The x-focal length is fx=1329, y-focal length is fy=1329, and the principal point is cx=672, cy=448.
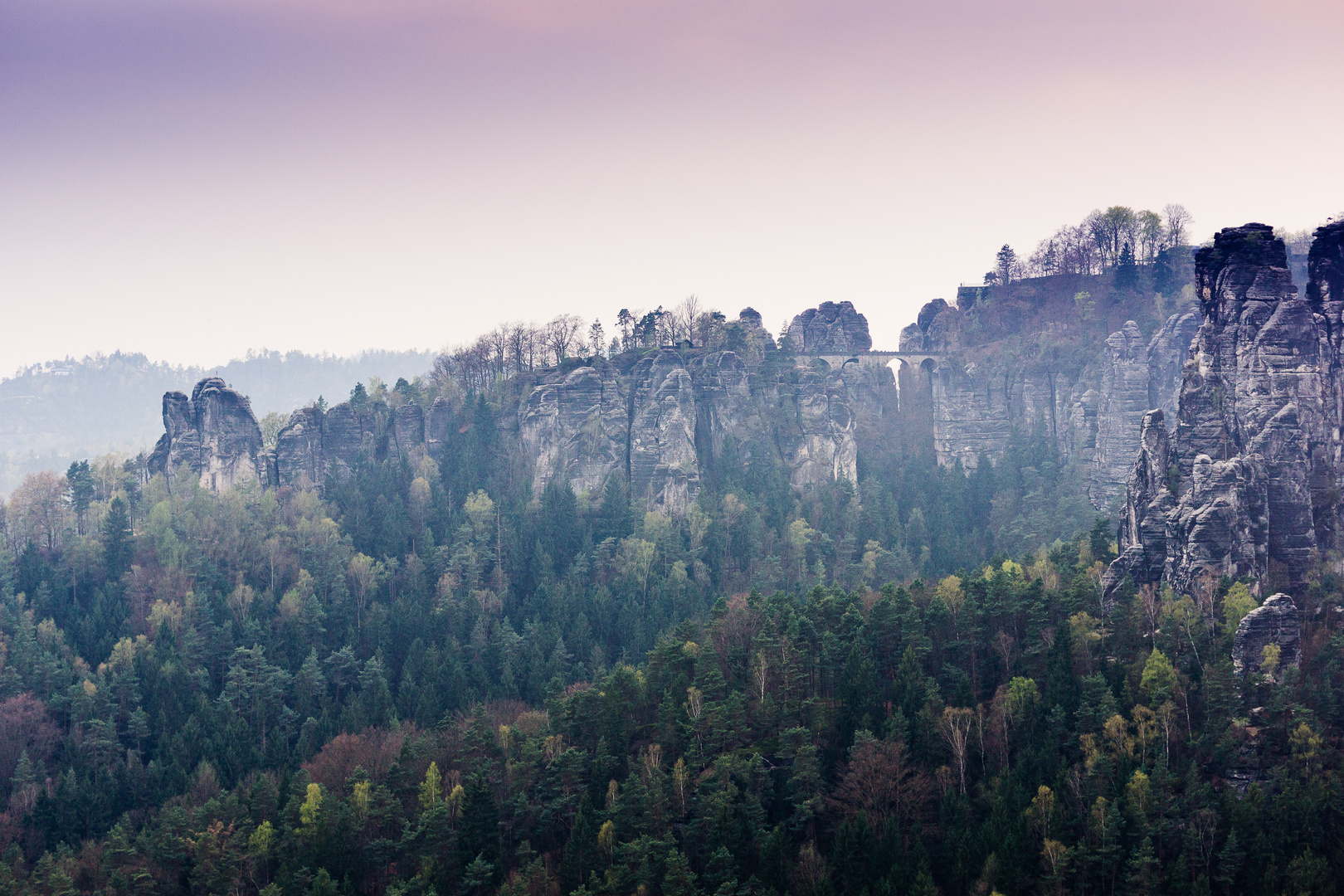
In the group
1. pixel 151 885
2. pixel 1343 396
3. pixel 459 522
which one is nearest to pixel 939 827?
pixel 1343 396

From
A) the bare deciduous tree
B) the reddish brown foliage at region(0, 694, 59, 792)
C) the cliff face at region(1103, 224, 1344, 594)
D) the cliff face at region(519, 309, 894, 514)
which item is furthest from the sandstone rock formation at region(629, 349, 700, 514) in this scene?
the bare deciduous tree

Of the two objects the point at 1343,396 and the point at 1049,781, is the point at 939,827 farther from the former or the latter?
the point at 1343,396

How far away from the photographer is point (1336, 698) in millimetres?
56125

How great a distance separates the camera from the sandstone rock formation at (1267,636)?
57344 mm

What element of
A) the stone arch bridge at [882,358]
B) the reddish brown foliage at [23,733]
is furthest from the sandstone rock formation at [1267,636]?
the stone arch bridge at [882,358]

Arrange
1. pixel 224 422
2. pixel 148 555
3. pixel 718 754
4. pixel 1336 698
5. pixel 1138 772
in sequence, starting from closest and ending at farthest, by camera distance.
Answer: pixel 1138 772 < pixel 1336 698 < pixel 718 754 < pixel 148 555 < pixel 224 422

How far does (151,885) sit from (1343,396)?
60.9 m

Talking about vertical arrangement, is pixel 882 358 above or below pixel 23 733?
above

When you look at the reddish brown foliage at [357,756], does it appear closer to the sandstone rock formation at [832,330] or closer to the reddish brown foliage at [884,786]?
the reddish brown foliage at [884,786]

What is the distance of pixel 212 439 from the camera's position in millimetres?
110625

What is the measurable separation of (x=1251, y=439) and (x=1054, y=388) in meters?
49.4

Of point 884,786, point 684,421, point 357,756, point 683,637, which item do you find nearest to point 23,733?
point 357,756

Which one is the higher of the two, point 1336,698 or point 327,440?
point 327,440

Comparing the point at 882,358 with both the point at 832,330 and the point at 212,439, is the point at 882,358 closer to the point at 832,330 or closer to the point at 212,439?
the point at 832,330
